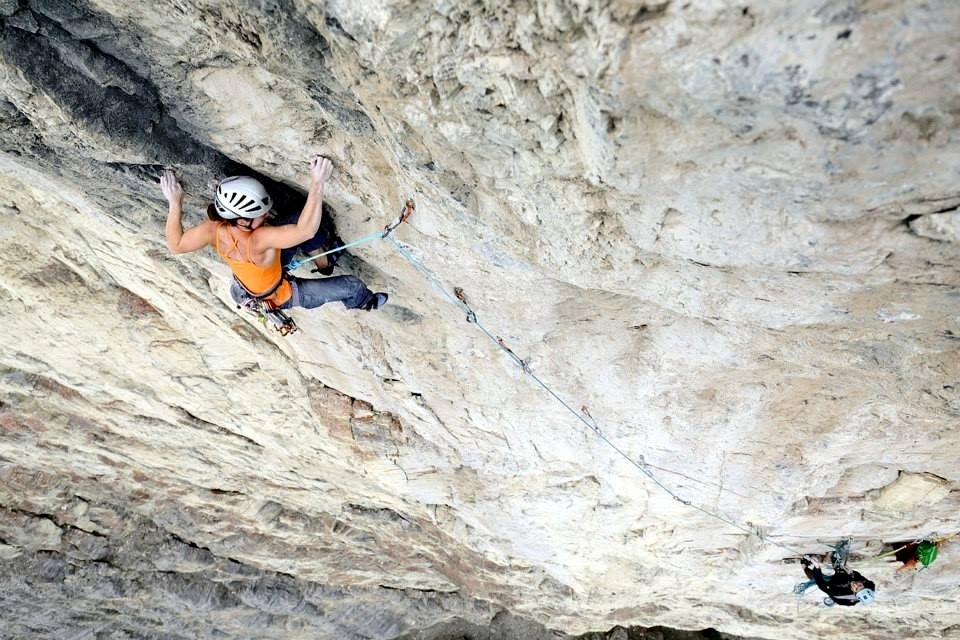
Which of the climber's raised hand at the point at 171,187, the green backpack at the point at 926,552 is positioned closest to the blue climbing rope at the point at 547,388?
→ the green backpack at the point at 926,552

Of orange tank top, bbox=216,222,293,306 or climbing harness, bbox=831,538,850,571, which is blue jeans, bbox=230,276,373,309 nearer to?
orange tank top, bbox=216,222,293,306

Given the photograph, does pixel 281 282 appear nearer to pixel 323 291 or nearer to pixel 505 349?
pixel 323 291

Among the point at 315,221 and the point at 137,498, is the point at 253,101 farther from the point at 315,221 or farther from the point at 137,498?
the point at 137,498

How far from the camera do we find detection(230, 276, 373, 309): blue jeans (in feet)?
12.1

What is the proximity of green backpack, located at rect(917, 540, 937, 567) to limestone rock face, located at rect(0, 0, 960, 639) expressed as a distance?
0.13 meters

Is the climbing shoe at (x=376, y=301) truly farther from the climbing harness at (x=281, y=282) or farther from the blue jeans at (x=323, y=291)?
the climbing harness at (x=281, y=282)

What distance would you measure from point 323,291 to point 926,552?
14.7 ft

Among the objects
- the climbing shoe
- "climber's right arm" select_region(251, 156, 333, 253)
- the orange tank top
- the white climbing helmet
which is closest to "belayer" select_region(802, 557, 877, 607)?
the climbing shoe

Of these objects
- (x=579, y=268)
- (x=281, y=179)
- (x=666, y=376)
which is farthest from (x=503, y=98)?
(x=666, y=376)

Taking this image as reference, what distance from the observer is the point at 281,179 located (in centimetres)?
328

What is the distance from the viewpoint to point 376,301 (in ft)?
12.5

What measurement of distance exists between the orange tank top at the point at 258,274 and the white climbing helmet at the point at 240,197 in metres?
0.15

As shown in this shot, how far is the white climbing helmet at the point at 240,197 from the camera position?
10.1ft

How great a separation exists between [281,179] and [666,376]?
2233 mm
